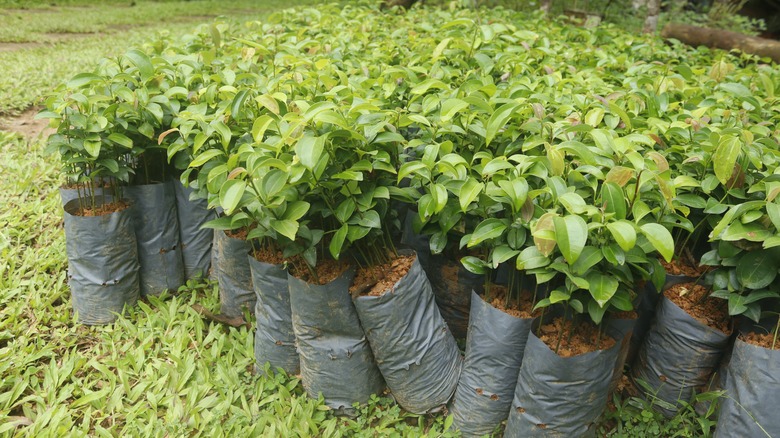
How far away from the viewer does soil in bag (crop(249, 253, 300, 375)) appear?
1981mm

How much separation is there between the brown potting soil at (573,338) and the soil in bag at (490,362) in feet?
0.21

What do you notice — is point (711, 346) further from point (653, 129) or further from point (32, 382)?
point (32, 382)

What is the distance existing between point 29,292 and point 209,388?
106 centimetres

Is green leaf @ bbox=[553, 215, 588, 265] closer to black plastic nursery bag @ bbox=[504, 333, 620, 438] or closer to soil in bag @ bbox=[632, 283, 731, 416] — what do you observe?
black plastic nursery bag @ bbox=[504, 333, 620, 438]

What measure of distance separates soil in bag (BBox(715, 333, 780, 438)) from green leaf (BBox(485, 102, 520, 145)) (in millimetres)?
935

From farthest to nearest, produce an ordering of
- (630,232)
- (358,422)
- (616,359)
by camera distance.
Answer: (358,422) → (616,359) → (630,232)

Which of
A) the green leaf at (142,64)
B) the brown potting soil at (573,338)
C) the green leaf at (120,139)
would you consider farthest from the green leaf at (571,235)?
the green leaf at (142,64)

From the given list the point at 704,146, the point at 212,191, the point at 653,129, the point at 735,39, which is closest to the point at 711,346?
the point at 704,146

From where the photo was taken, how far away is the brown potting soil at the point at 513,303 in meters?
1.77

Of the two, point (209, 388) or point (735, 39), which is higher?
point (735, 39)

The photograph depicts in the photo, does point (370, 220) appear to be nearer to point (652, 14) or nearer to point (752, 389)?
point (752, 389)

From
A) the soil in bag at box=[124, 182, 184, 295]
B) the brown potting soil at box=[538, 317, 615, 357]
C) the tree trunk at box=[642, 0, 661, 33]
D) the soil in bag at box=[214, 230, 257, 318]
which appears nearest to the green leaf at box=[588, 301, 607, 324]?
the brown potting soil at box=[538, 317, 615, 357]

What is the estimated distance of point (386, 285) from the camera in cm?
181

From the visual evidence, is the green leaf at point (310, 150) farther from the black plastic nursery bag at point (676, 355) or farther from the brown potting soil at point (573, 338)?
the black plastic nursery bag at point (676, 355)
